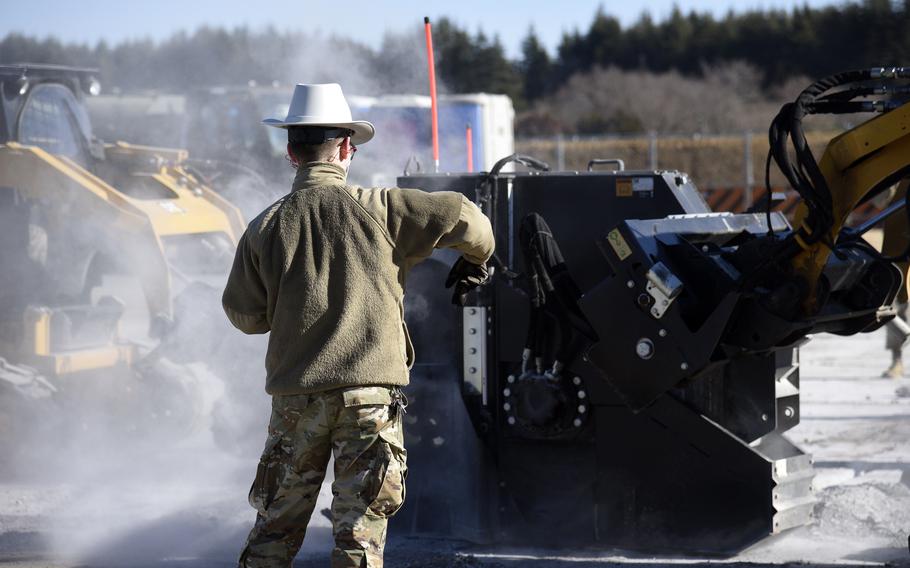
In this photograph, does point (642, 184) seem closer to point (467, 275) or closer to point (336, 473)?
point (467, 275)

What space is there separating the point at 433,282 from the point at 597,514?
1267mm

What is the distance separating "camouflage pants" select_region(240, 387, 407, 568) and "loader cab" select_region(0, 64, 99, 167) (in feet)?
16.8

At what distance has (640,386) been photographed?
16.3 feet

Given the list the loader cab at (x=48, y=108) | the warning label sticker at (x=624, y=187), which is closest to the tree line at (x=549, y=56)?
the loader cab at (x=48, y=108)

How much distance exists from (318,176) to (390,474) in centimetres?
97

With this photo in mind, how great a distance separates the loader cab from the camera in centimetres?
826

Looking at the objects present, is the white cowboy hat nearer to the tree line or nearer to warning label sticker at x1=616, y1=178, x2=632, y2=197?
warning label sticker at x1=616, y1=178, x2=632, y2=197

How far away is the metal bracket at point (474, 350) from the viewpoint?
215 inches

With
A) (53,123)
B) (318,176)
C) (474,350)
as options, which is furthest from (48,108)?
(318,176)

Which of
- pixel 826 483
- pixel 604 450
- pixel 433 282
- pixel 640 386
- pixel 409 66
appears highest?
pixel 409 66

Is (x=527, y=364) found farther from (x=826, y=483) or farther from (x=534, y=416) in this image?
(x=826, y=483)

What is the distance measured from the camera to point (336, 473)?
3881 millimetres

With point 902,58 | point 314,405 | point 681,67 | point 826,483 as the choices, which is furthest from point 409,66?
point 681,67

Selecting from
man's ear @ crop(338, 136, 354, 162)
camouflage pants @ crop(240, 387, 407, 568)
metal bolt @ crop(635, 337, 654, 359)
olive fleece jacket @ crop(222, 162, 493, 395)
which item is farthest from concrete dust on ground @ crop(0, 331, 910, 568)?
man's ear @ crop(338, 136, 354, 162)
